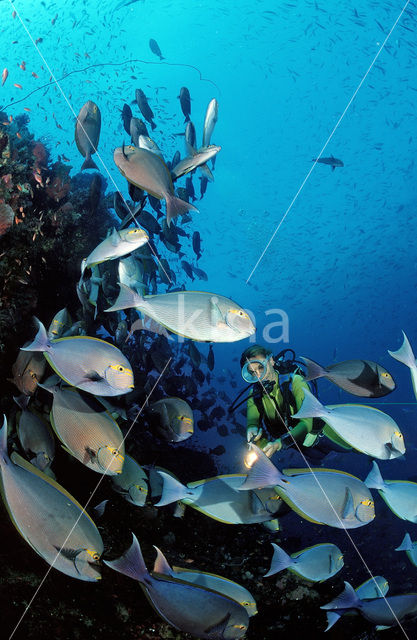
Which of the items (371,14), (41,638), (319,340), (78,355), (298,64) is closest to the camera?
(78,355)

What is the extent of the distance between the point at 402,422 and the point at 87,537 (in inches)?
1213

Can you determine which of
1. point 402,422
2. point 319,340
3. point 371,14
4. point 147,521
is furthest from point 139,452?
point 319,340

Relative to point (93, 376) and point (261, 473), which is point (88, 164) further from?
point (261, 473)

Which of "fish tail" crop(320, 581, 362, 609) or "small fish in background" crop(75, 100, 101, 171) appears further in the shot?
"small fish in background" crop(75, 100, 101, 171)

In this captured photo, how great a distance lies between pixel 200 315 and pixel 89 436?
1.11 m

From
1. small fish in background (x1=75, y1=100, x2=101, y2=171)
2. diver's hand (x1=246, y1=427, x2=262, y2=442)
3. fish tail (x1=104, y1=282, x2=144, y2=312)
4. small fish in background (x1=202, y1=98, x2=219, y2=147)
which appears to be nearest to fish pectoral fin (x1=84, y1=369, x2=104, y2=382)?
fish tail (x1=104, y1=282, x2=144, y2=312)

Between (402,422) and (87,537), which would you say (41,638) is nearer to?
(87,537)

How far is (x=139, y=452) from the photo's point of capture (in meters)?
5.30

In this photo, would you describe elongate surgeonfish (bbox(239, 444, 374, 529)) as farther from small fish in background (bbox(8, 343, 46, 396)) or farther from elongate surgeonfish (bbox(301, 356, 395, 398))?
small fish in background (bbox(8, 343, 46, 396))

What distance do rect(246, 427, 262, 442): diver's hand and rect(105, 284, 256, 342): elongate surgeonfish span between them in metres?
1.92

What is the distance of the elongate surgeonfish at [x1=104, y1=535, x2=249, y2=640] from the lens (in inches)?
71.1

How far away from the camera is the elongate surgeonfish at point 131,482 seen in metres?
2.97

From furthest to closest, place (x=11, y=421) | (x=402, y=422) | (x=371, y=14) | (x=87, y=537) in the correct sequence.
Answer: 1. (x=371, y=14)
2. (x=402, y=422)
3. (x=11, y=421)
4. (x=87, y=537)

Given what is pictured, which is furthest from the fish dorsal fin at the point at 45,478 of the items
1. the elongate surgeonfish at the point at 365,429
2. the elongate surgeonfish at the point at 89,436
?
the elongate surgeonfish at the point at 365,429
